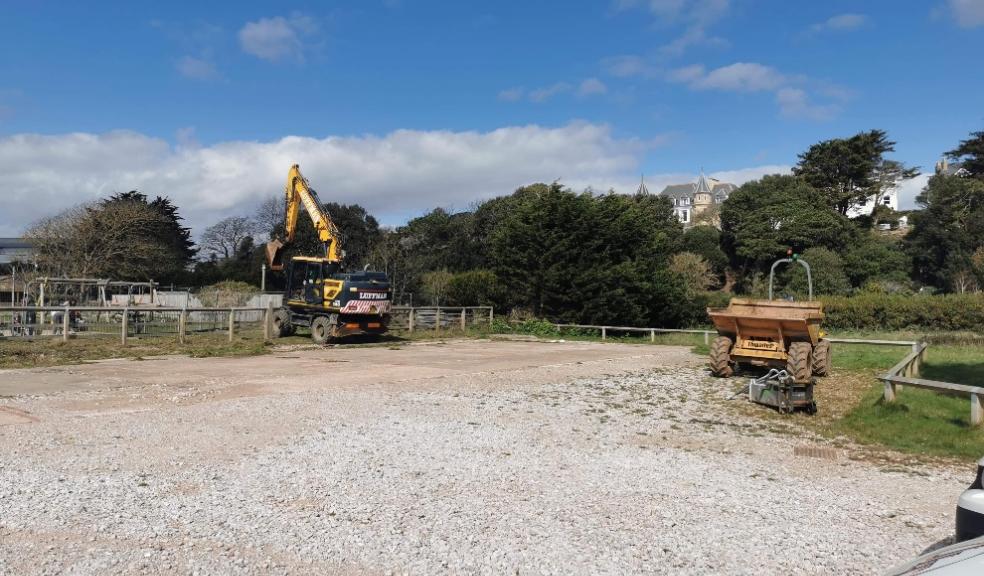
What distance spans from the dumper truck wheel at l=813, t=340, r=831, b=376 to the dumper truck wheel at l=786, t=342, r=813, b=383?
220 centimetres

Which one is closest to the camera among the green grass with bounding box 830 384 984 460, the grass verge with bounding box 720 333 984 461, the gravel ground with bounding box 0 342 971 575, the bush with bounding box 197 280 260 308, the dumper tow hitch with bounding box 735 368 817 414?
the gravel ground with bounding box 0 342 971 575

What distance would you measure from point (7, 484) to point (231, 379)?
7.59 m

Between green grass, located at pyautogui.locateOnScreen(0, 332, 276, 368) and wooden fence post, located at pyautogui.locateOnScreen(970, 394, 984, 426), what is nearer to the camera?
wooden fence post, located at pyautogui.locateOnScreen(970, 394, 984, 426)

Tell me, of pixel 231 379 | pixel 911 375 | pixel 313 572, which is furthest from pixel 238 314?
pixel 313 572

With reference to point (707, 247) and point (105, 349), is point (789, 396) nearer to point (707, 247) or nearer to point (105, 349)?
point (105, 349)

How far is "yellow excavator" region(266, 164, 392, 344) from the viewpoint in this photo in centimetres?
2283

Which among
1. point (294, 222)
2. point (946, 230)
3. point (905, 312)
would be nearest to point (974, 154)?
point (946, 230)

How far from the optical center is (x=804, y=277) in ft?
160

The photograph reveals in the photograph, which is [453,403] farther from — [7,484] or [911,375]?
[911,375]

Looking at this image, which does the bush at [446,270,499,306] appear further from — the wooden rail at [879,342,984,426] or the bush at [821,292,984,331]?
the wooden rail at [879,342,984,426]

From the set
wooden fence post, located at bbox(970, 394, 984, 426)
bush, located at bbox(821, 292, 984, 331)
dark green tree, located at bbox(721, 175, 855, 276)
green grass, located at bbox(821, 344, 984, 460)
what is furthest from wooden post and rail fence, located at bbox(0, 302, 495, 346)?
dark green tree, located at bbox(721, 175, 855, 276)

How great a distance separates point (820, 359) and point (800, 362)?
2.76 metres

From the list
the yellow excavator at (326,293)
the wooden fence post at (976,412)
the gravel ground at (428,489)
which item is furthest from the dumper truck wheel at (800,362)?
the yellow excavator at (326,293)

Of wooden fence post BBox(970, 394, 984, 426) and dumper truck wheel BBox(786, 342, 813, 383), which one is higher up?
dumper truck wheel BBox(786, 342, 813, 383)
